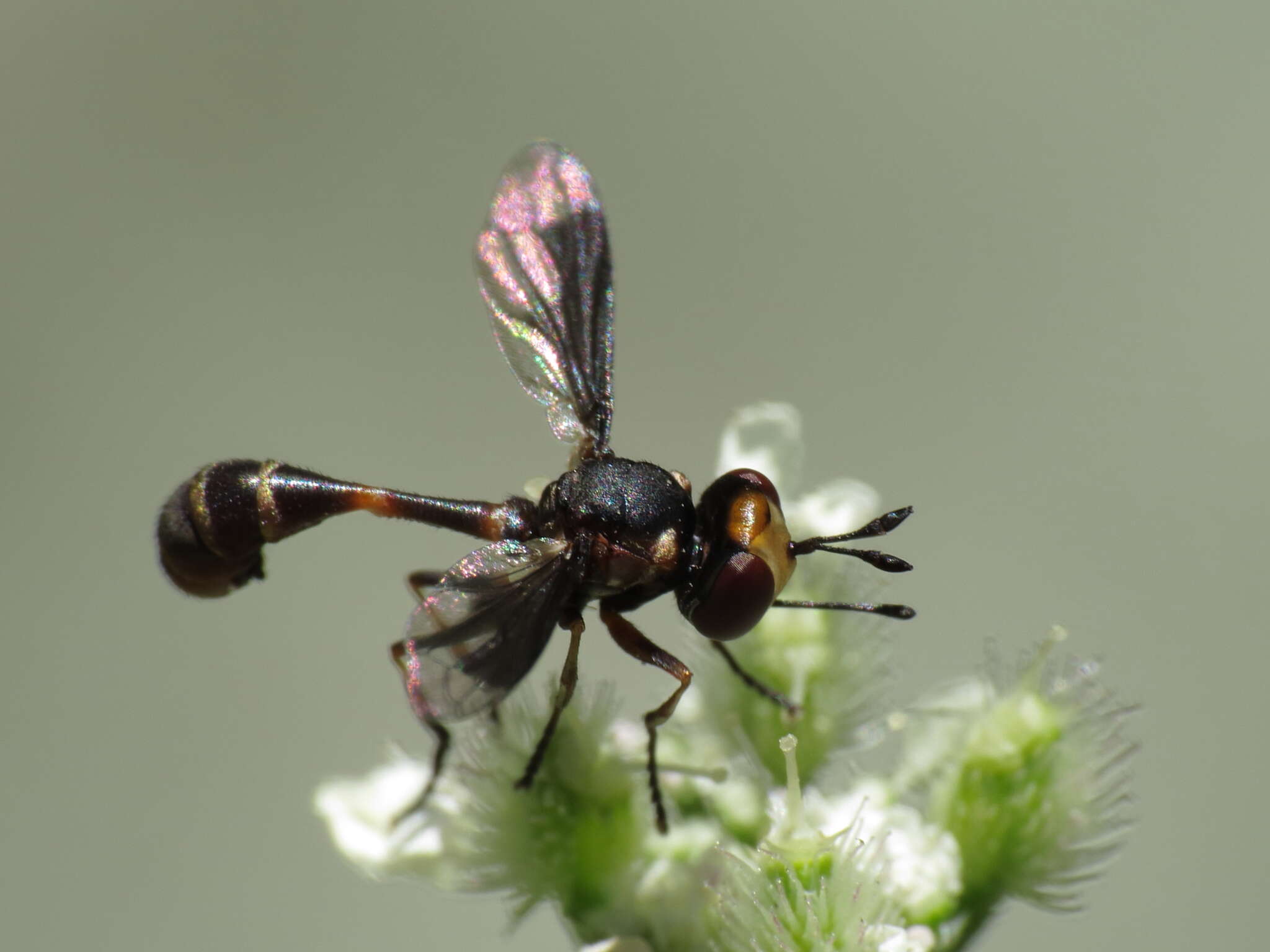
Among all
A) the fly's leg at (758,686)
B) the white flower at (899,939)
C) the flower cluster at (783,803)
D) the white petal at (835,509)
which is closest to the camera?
the white flower at (899,939)

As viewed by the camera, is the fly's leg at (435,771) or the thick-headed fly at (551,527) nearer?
the thick-headed fly at (551,527)

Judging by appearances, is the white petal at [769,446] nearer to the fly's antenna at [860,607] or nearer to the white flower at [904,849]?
the fly's antenna at [860,607]

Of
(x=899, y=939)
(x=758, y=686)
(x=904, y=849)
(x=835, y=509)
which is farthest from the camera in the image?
(x=835, y=509)

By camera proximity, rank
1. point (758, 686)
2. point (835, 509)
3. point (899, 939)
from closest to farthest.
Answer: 1. point (899, 939)
2. point (758, 686)
3. point (835, 509)

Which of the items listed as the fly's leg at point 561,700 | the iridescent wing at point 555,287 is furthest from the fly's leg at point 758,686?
the iridescent wing at point 555,287

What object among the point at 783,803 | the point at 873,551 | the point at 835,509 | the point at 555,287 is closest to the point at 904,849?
the point at 783,803

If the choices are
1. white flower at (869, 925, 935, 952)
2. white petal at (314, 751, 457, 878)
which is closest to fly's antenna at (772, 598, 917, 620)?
white flower at (869, 925, 935, 952)

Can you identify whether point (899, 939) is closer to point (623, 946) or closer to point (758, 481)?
point (623, 946)

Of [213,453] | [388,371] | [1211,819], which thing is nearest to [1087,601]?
[1211,819]

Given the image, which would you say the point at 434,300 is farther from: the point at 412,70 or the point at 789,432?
the point at 789,432
